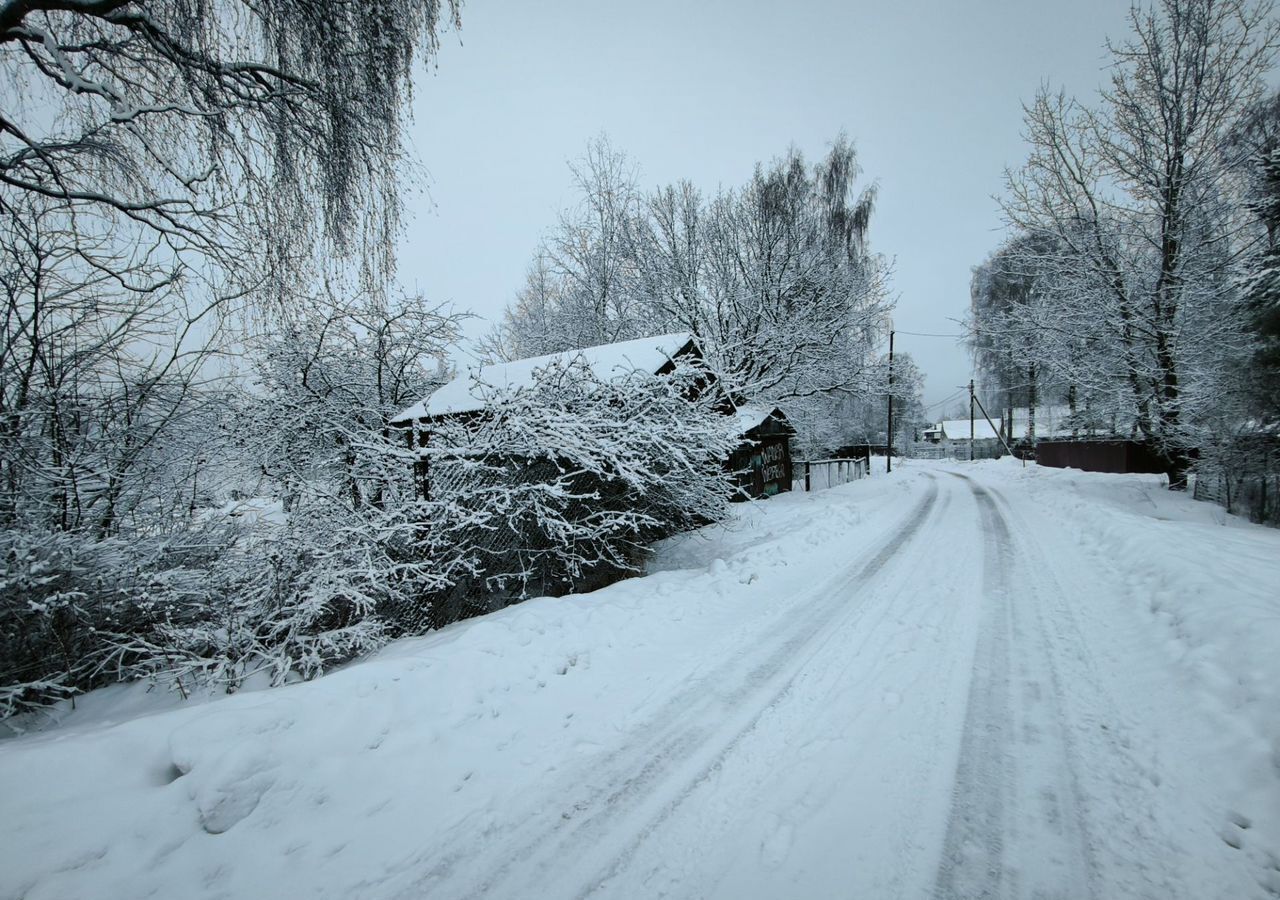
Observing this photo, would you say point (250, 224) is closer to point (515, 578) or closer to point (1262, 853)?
point (515, 578)

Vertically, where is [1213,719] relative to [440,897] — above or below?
above

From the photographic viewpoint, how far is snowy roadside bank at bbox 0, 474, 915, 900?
2.20 m

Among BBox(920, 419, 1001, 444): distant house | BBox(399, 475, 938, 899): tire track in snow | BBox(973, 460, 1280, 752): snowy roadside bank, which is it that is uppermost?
BBox(920, 419, 1001, 444): distant house

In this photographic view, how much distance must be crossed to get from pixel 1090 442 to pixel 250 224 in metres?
29.0

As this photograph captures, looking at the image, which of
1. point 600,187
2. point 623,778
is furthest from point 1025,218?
point 623,778

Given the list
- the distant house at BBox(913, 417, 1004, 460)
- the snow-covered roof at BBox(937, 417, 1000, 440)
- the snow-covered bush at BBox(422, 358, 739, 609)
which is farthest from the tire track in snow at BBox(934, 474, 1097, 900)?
the snow-covered roof at BBox(937, 417, 1000, 440)

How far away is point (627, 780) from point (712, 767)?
0.51 m

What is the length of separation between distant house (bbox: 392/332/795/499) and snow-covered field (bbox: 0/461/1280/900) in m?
3.55

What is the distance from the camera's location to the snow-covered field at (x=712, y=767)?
2164 millimetres

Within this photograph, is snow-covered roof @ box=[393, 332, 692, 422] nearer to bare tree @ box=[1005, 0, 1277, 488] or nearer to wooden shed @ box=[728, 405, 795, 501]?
wooden shed @ box=[728, 405, 795, 501]

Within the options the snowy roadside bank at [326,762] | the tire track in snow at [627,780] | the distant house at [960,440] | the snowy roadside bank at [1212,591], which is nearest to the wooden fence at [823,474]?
the snowy roadside bank at [1212,591]

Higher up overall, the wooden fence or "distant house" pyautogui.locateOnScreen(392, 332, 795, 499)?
"distant house" pyautogui.locateOnScreen(392, 332, 795, 499)

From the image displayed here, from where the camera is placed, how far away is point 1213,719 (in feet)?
9.84

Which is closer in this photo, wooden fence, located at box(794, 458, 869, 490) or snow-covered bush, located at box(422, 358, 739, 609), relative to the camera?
snow-covered bush, located at box(422, 358, 739, 609)
